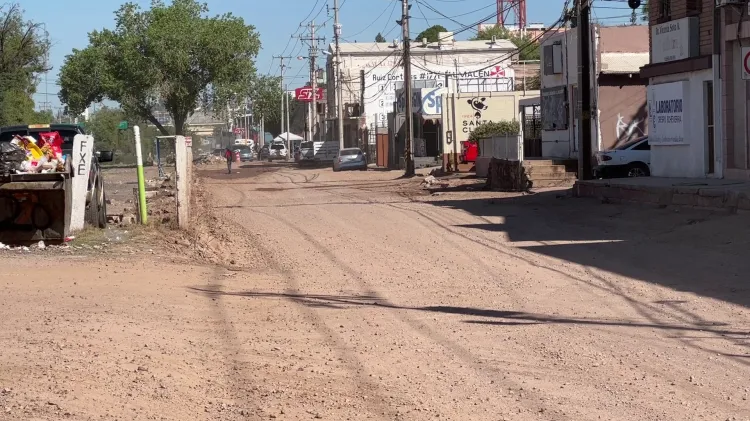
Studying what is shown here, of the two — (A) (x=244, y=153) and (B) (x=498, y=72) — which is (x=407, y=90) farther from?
(A) (x=244, y=153)

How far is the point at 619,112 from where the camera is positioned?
35781mm

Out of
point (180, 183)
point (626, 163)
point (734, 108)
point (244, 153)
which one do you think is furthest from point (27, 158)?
point (244, 153)

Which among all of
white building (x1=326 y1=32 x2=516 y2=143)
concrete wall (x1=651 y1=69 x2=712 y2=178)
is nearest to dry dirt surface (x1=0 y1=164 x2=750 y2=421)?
concrete wall (x1=651 y1=69 x2=712 y2=178)

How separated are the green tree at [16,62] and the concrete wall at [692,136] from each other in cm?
2841

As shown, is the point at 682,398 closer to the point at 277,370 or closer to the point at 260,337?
the point at 277,370

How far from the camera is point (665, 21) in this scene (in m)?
26.5

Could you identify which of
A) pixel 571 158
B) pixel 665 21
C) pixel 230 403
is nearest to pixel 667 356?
pixel 230 403

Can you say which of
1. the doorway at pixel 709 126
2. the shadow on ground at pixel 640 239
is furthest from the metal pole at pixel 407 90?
the doorway at pixel 709 126

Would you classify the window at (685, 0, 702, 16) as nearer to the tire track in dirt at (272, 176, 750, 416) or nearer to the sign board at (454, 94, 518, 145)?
the tire track in dirt at (272, 176, 750, 416)

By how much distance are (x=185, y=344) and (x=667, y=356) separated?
160 inches

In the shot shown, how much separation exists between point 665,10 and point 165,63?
153 ft

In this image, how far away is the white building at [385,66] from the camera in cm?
8275

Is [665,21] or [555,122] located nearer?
[665,21]

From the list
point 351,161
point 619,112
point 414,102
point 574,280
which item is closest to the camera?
point 574,280
